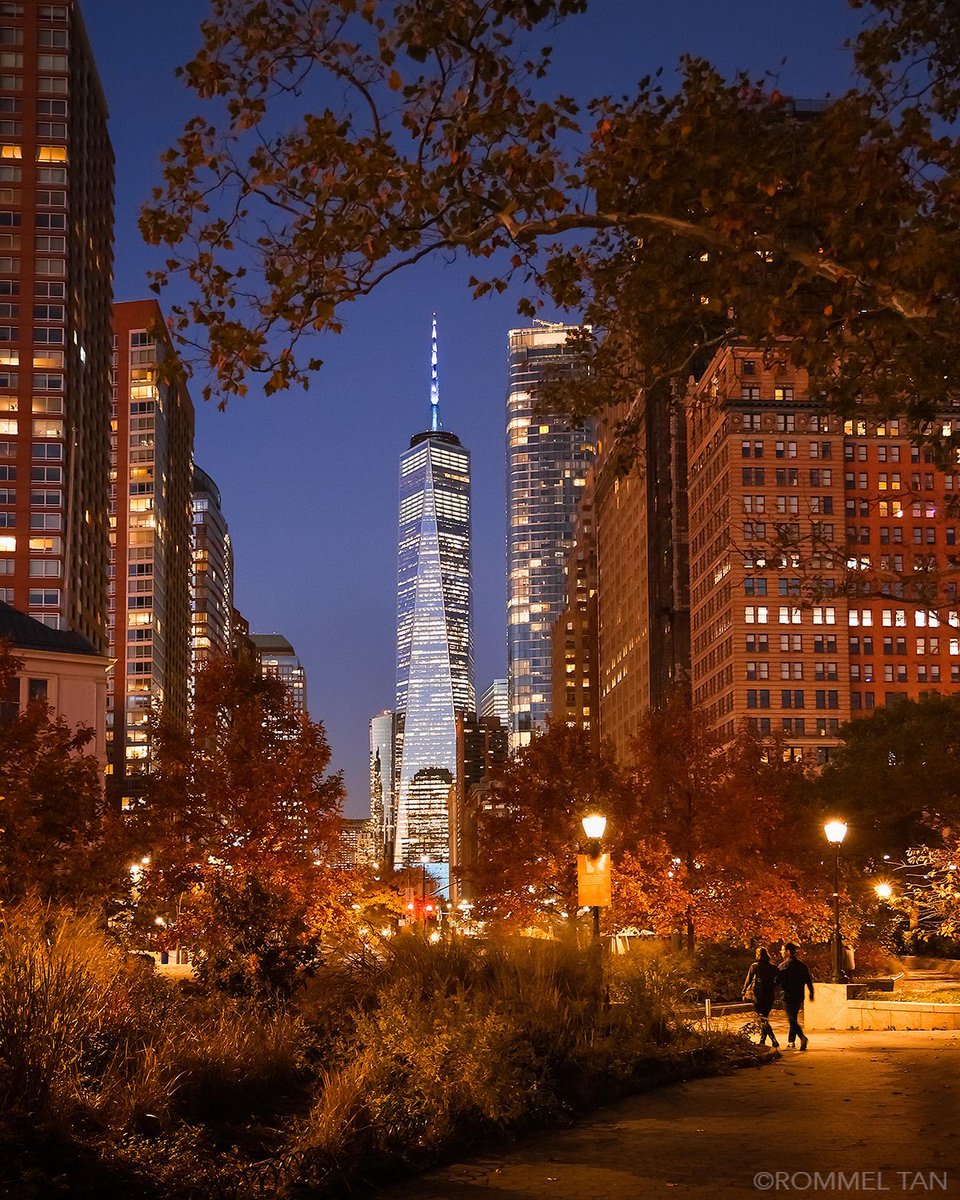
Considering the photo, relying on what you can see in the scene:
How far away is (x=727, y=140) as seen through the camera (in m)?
13.8

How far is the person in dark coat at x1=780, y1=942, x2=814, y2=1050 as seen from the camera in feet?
78.9

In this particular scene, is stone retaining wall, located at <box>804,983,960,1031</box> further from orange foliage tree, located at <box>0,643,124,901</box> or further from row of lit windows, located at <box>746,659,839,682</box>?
row of lit windows, located at <box>746,659,839,682</box>

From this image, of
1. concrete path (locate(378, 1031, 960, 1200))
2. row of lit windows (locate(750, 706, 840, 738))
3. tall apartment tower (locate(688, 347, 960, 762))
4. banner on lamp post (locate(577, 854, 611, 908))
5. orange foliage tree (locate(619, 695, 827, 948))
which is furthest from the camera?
row of lit windows (locate(750, 706, 840, 738))

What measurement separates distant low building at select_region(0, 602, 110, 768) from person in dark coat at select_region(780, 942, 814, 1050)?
262ft

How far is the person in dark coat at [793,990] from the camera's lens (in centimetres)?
2406

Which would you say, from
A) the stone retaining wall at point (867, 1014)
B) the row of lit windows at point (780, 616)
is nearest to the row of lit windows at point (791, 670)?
the row of lit windows at point (780, 616)

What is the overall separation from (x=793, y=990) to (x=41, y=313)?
13337cm

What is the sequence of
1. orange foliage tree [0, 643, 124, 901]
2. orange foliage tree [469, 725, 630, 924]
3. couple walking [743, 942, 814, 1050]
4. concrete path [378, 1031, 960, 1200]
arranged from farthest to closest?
1. orange foliage tree [469, 725, 630, 924]
2. orange foliage tree [0, 643, 124, 901]
3. couple walking [743, 942, 814, 1050]
4. concrete path [378, 1031, 960, 1200]

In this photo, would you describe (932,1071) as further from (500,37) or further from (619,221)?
(500,37)

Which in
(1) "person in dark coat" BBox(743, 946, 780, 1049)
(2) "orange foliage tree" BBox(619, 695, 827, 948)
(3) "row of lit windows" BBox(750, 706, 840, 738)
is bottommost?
(1) "person in dark coat" BBox(743, 946, 780, 1049)

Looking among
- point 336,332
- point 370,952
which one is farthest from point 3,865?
point 336,332

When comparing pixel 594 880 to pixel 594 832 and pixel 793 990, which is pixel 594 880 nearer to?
pixel 594 832

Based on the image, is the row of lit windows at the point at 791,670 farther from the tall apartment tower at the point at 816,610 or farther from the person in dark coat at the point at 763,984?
the person in dark coat at the point at 763,984

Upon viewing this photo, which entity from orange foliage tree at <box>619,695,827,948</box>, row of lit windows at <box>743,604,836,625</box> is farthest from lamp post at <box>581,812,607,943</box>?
row of lit windows at <box>743,604,836,625</box>
